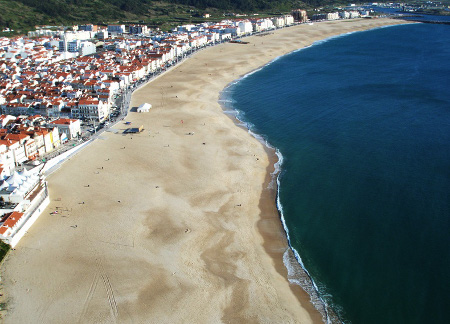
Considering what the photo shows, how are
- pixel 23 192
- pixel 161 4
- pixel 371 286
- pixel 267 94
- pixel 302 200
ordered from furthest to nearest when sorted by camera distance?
1. pixel 161 4
2. pixel 267 94
3. pixel 302 200
4. pixel 23 192
5. pixel 371 286

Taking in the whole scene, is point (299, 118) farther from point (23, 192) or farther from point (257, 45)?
point (257, 45)

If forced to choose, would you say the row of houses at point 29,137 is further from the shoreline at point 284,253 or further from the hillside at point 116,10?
the hillside at point 116,10

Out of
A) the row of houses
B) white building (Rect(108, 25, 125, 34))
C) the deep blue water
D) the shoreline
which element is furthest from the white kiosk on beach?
white building (Rect(108, 25, 125, 34))

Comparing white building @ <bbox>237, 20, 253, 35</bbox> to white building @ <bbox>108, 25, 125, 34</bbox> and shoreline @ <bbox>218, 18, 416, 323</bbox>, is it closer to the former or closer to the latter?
white building @ <bbox>108, 25, 125, 34</bbox>

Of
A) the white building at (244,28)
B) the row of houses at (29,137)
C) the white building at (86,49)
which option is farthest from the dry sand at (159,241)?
the white building at (244,28)

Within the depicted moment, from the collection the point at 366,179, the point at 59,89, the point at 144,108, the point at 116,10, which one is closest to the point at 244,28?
the point at 116,10

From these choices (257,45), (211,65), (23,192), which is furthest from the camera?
(257,45)

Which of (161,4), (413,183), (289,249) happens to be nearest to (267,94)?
(413,183)
